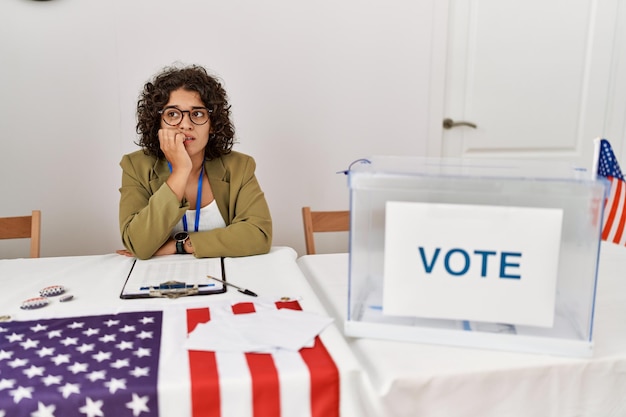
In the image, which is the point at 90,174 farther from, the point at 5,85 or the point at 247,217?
the point at 247,217

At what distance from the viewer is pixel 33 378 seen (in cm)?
77

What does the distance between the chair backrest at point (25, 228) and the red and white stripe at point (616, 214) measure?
1.53 metres

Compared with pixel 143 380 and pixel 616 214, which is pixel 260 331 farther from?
pixel 616 214

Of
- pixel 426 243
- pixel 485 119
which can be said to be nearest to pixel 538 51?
pixel 485 119

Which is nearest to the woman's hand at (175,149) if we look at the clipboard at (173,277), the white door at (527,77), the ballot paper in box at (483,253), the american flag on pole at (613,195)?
the clipboard at (173,277)

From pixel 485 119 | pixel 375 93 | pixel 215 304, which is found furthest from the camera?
pixel 485 119

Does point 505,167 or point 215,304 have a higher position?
point 505,167

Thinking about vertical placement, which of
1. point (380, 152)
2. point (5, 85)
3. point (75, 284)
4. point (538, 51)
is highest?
point (538, 51)

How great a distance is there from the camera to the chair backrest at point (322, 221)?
5.74 ft

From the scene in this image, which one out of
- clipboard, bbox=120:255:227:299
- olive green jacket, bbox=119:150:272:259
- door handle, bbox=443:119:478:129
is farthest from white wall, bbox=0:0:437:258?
clipboard, bbox=120:255:227:299

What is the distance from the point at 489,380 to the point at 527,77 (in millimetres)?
2160

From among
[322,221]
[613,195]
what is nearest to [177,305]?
[322,221]

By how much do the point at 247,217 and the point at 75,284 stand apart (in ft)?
1.67

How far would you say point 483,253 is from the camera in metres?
0.87
